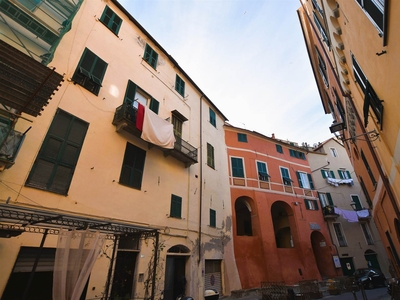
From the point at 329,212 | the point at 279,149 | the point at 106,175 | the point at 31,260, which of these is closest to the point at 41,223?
Answer: the point at 31,260

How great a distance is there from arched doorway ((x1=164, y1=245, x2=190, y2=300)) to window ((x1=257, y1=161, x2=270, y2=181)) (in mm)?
10061

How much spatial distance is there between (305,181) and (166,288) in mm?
17853

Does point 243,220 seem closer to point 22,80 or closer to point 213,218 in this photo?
point 213,218

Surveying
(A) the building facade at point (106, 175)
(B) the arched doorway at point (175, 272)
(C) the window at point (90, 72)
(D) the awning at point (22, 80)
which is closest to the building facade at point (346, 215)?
(A) the building facade at point (106, 175)

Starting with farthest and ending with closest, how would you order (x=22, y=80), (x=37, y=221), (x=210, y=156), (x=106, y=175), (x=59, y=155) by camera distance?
1. (x=210, y=156)
2. (x=106, y=175)
3. (x=59, y=155)
4. (x=22, y=80)
5. (x=37, y=221)

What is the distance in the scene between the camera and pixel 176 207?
10930 millimetres

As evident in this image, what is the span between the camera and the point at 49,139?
6.75m

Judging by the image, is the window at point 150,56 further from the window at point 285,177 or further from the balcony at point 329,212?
the balcony at point 329,212

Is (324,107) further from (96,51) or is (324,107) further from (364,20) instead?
(96,51)

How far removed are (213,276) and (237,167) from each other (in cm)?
856

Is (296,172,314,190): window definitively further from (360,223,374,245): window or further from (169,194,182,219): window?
(169,194,182,219): window

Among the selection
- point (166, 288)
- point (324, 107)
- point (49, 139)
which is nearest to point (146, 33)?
point (49, 139)

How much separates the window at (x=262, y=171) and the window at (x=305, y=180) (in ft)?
15.8

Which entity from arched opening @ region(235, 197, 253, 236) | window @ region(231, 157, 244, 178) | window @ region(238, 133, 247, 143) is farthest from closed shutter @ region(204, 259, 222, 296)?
window @ region(238, 133, 247, 143)
